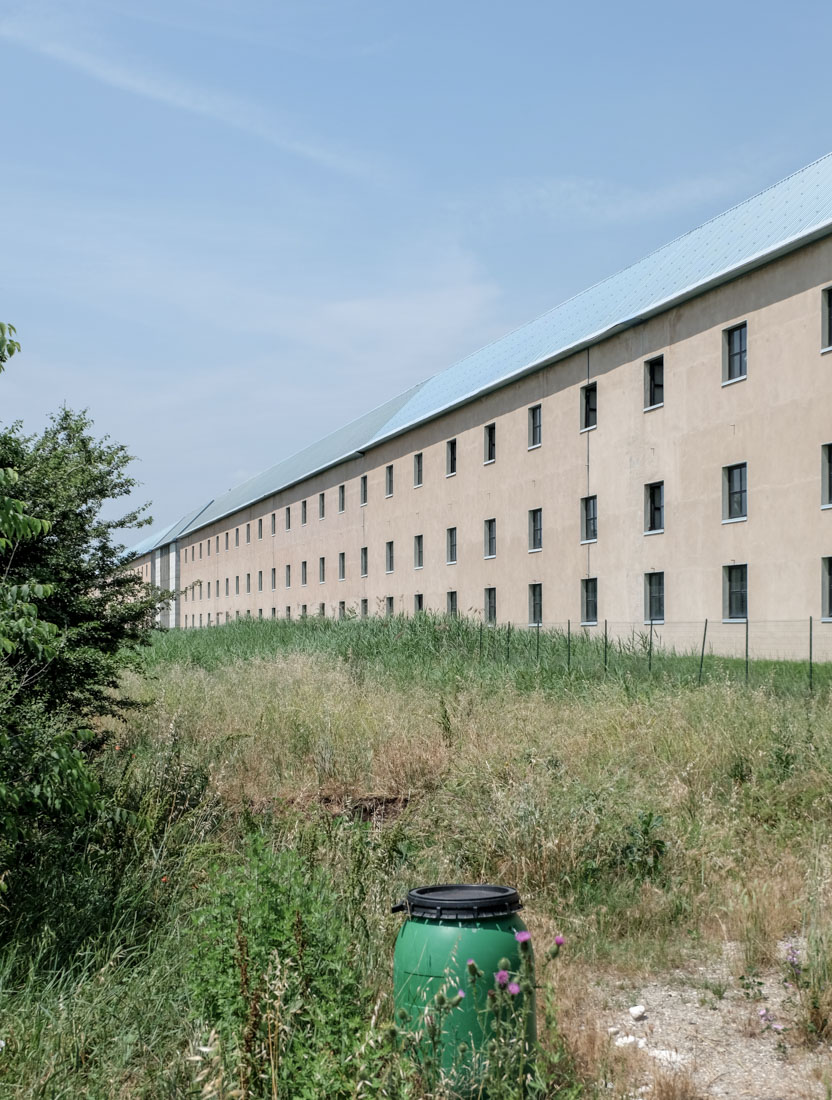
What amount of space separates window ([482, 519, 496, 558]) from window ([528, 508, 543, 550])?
7.78ft

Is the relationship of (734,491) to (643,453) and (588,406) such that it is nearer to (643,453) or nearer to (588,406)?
(643,453)

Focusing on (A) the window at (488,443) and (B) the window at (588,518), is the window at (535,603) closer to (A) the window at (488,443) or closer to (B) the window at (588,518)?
(B) the window at (588,518)

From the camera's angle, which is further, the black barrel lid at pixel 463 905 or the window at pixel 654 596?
the window at pixel 654 596

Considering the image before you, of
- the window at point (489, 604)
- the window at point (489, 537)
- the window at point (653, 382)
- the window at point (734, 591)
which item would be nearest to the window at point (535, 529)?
the window at point (489, 537)

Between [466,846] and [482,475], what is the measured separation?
29.3m

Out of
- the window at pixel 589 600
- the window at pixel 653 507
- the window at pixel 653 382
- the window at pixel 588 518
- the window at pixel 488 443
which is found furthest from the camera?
the window at pixel 488 443

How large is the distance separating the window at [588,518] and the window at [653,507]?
2426 mm

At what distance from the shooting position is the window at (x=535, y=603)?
32.9m

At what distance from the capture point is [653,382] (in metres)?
28.4

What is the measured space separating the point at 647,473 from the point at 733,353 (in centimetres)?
402

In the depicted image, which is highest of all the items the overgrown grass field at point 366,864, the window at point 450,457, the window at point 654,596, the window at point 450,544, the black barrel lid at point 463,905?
the window at point 450,457

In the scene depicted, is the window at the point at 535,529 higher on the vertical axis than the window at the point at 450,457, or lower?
lower

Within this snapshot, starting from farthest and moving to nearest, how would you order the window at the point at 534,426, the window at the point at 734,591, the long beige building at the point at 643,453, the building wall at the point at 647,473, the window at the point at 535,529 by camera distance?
the window at the point at 534,426, the window at the point at 535,529, the window at the point at 734,591, the long beige building at the point at 643,453, the building wall at the point at 647,473

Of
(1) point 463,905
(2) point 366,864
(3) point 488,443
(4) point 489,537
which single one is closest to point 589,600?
(4) point 489,537
